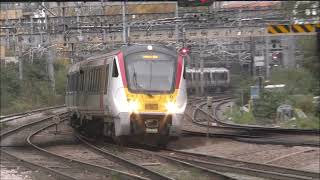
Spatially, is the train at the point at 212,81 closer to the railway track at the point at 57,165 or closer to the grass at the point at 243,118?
the grass at the point at 243,118

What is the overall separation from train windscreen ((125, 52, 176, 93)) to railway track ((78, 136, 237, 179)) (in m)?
1.95

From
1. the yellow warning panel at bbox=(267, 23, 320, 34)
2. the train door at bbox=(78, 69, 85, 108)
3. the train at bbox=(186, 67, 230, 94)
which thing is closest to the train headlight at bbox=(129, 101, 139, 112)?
the yellow warning panel at bbox=(267, 23, 320, 34)

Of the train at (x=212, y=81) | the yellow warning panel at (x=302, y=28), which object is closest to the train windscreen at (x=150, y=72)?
the yellow warning panel at (x=302, y=28)

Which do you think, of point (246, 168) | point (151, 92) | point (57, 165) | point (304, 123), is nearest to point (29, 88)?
point (304, 123)

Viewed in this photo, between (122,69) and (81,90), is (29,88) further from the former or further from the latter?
(122,69)

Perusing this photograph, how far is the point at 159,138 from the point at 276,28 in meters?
5.04

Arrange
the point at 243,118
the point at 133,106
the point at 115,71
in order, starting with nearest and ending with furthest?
the point at 133,106 < the point at 115,71 < the point at 243,118

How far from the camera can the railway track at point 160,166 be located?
12.8 m

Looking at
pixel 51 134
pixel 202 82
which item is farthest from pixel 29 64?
pixel 51 134

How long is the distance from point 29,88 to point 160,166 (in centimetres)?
4510

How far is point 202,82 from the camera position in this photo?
6588 centimetres

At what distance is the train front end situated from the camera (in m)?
18.0

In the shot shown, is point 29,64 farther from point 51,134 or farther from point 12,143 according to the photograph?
point 12,143

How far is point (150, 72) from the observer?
1850cm
